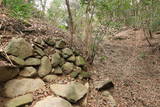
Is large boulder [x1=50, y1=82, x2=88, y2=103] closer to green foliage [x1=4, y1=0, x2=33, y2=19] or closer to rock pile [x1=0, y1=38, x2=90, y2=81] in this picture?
rock pile [x1=0, y1=38, x2=90, y2=81]

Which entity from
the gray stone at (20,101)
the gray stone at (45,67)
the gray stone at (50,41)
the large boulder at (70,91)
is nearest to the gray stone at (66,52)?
the gray stone at (50,41)

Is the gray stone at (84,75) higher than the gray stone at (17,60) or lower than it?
lower

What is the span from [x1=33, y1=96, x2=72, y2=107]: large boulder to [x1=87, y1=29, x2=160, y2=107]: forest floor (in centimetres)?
87

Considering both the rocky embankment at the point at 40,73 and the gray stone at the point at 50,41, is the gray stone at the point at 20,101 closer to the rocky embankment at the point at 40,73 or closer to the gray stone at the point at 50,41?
the rocky embankment at the point at 40,73

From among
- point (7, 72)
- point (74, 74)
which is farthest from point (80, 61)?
point (7, 72)

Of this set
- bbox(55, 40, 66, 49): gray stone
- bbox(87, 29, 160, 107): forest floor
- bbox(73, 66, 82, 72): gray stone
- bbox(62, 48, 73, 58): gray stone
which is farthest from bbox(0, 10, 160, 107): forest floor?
bbox(62, 48, 73, 58): gray stone

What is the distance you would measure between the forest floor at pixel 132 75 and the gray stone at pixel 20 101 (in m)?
1.51

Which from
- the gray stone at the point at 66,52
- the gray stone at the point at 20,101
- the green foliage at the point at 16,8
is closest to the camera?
the gray stone at the point at 20,101

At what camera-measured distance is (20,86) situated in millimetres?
3633

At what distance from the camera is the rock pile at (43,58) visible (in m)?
3.80

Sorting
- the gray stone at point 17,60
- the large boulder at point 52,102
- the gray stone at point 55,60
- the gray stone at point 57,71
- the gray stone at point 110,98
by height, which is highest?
the gray stone at point 17,60

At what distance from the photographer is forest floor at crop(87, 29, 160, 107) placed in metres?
4.61

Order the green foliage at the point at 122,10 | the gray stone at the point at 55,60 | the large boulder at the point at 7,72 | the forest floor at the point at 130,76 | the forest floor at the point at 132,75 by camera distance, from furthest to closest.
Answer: the green foliage at the point at 122,10, the forest floor at the point at 132,75, the forest floor at the point at 130,76, the gray stone at the point at 55,60, the large boulder at the point at 7,72

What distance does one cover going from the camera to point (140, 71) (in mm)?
6438
